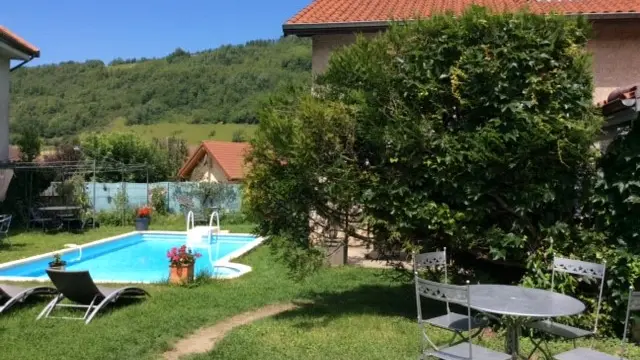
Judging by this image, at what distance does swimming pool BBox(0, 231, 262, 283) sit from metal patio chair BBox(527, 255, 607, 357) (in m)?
7.27

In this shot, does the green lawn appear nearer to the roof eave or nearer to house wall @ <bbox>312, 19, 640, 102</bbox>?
house wall @ <bbox>312, 19, 640, 102</bbox>

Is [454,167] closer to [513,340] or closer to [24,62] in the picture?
[513,340]

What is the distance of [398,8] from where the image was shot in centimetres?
1407

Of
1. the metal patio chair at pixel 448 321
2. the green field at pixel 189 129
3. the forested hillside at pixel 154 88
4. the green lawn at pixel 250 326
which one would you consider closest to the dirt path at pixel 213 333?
the green lawn at pixel 250 326

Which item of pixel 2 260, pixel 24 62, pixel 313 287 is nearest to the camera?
pixel 313 287

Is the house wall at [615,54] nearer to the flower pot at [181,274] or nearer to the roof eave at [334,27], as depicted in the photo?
the roof eave at [334,27]

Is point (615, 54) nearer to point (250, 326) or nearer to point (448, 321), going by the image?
point (448, 321)

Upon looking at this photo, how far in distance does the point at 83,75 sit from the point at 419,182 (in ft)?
259

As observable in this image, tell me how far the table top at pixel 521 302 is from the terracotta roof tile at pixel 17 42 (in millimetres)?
19656

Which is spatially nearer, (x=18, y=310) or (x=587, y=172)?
(x=587, y=172)

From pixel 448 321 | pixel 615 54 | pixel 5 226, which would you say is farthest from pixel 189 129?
pixel 448 321

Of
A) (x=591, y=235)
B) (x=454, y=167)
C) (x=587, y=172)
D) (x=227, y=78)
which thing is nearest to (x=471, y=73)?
(x=454, y=167)

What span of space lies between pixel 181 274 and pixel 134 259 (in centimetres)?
755

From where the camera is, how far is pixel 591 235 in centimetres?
708
